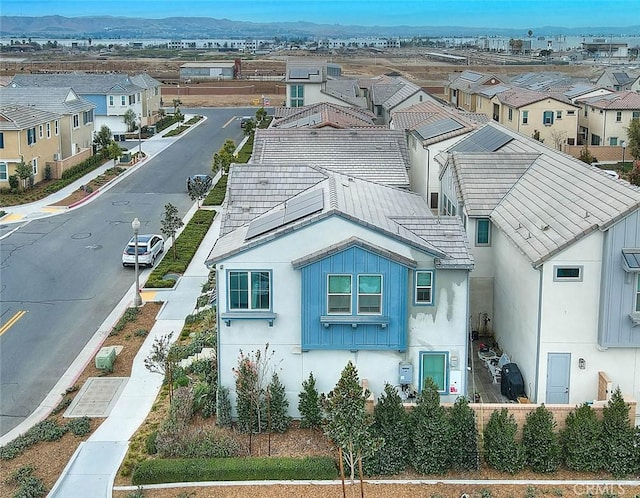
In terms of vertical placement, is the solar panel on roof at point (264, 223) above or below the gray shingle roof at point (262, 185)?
below

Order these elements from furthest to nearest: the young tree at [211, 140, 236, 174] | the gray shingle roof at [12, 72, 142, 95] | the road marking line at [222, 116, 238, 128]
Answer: the road marking line at [222, 116, 238, 128] → the gray shingle roof at [12, 72, 142, 95] → the young tree at [211, 140, 236, 174]

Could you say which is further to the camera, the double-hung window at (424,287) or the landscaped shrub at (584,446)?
the double-hung window at (424,287)

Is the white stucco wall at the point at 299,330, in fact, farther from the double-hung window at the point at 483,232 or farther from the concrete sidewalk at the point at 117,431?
the double-hung window at the point at 483,232

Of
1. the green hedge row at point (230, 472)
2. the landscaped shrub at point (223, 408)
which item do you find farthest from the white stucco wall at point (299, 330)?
the green hedge row at point (230, 472)

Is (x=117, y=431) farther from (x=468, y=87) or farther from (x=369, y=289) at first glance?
(x=468, y=87)

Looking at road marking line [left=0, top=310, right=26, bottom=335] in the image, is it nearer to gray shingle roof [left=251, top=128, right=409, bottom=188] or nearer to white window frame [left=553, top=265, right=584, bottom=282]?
gray shingle roof [left=251, top=128, right=409, bottom=188]

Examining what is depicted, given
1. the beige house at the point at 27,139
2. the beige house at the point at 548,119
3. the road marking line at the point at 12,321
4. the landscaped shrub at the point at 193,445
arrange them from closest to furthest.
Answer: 1. the landscaped shrub at the point at 193,445
2. the road marking line at the point at 12,321
3. the beige house at the point at 27,139
4. the beige house at the point at 548,119

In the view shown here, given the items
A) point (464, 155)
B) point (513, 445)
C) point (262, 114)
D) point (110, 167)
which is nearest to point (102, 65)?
point (262, 114)

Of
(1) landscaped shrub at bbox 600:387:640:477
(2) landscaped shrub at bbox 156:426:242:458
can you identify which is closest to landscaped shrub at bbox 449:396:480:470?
(1) landscaped shrub at bbox 600:387:640:477
